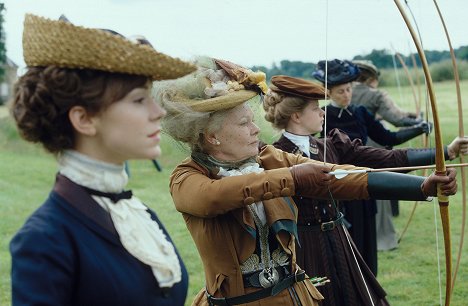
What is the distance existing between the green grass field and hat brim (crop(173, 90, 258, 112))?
226 mm

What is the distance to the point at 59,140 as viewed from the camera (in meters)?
1.70

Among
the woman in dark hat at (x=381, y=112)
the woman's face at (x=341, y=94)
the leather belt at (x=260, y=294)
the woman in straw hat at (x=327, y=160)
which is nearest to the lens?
the leather belt at (x=260, y=294)

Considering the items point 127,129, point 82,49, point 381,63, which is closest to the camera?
point 82,49

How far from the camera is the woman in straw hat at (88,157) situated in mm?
1604

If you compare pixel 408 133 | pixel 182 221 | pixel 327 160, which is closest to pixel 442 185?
pixel 327 160

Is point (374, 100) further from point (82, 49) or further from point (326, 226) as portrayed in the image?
point (82, 49)

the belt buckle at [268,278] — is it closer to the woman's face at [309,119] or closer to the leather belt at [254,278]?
the leather belt at [254,278]

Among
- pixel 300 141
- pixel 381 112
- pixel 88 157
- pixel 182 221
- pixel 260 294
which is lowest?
pixel 182 221

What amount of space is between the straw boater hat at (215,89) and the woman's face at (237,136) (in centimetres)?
6

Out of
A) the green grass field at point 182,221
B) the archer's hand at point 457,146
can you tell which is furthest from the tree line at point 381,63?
the archer's hand at point 457,146

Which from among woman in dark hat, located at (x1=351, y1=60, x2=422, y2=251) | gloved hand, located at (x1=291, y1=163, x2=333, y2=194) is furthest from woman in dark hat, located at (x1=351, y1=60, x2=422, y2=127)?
gloved hand, located at (x1=291, y1=163, x2=333, y2=194)

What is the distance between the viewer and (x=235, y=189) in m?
2.42

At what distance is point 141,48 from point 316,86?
227 cm

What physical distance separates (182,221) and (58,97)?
7.19 meters
